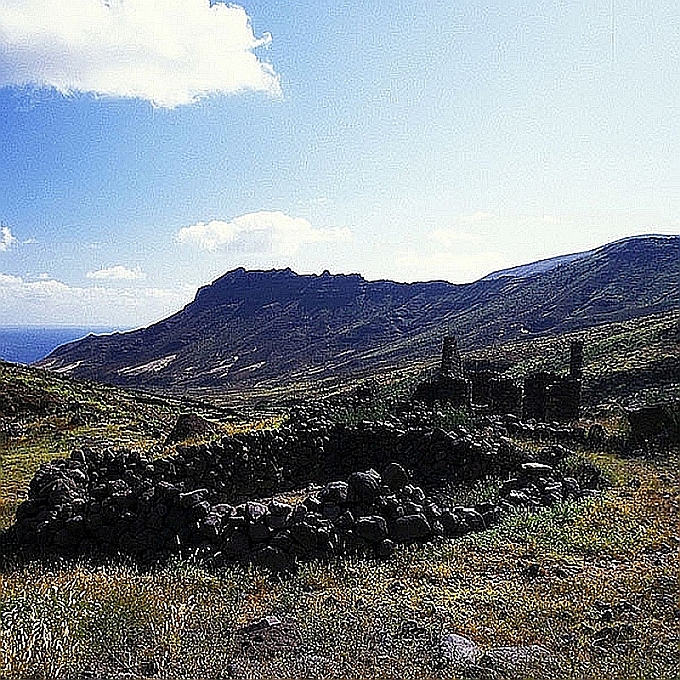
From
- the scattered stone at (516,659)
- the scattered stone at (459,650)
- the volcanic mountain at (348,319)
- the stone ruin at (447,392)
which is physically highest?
the volcanic mountain at (348,319)

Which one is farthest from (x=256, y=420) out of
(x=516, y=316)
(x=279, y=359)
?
(x=279, y=359)

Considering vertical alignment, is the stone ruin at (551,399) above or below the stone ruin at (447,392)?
below

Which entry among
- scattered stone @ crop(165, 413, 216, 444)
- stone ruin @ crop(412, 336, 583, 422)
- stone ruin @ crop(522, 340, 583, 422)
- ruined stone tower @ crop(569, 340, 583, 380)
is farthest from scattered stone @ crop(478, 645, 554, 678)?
ruined stone tower @ crop(569, 340, 583, 380)

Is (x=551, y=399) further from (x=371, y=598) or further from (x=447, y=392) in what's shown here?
(x=371, y=598)

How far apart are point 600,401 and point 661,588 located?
957 inches

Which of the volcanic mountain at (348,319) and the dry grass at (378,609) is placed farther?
the volcanic mountain at (348,319)

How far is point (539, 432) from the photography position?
1891cm

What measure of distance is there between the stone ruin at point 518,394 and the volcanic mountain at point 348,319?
66361 millimetres

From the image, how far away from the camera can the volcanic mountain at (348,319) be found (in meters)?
108

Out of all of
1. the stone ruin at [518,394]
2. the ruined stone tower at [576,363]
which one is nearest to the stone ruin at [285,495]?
the stone ruin at [518,394]

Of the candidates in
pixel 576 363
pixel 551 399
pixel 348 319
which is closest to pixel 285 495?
pixel 551 399

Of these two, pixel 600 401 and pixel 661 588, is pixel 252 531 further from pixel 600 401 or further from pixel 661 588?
pixel 600 401

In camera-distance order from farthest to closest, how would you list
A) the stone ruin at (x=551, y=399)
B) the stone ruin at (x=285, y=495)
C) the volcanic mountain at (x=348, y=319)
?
the volcanic mountain at (x=348, y=319) < the stone ruin at (x=551, y=399) < the stone ruin at (x=285, y=495)

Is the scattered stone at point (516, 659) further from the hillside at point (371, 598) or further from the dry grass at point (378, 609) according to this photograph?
the dry grass at point (378, 609)
